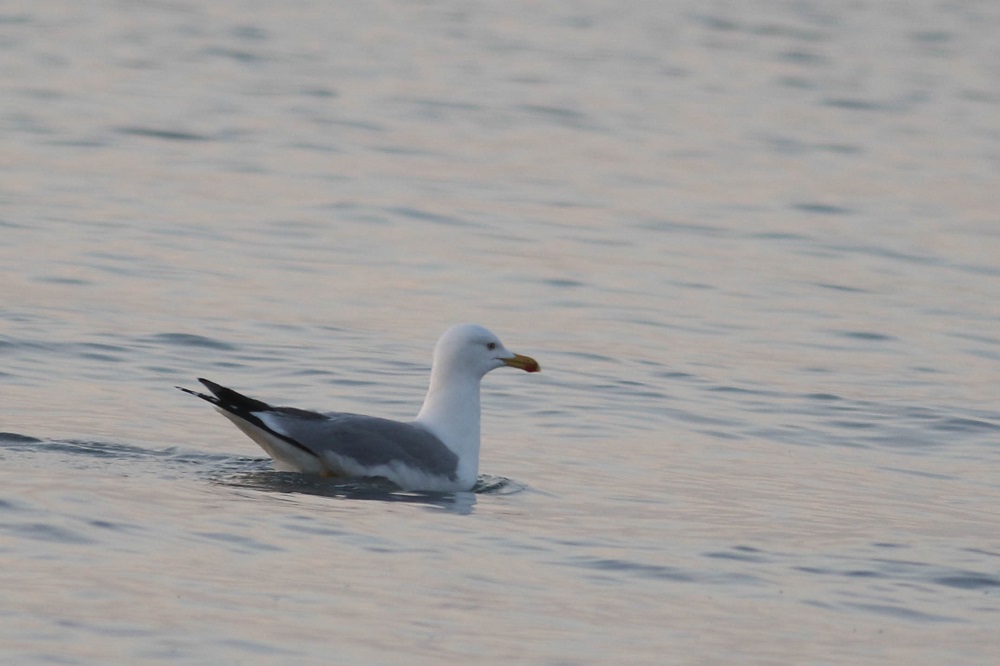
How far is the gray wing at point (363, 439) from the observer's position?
10258 mm

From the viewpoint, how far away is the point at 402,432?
10.6 m

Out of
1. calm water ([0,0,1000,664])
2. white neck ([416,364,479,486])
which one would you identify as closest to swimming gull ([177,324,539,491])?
white neck ([416,364,479,486])

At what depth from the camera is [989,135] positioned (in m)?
24.9

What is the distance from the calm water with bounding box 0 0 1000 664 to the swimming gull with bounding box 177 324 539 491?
0.72 ft

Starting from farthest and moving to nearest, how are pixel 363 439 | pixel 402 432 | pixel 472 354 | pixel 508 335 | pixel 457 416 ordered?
pixel 508 335 → pixel 472 354 → pixel 457 416 → pixel 402 432 → pixel 363 439

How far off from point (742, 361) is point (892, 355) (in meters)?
1.33

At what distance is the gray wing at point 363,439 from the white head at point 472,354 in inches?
22.3

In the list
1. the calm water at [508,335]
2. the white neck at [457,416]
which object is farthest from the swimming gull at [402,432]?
the calm water at [508,335]

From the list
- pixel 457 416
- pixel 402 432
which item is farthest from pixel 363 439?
pixel 457 416

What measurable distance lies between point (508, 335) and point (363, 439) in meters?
4.24

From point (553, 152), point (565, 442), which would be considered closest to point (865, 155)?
point (553, 152)

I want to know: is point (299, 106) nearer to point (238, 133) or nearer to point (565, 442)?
point (238, 133)

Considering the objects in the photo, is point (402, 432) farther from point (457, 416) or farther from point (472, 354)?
point (472, 354)

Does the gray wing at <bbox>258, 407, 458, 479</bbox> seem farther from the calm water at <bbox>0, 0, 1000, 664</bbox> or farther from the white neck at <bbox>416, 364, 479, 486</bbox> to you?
the calm water at <bbox>0, 0, 1000, 664</bbox>
